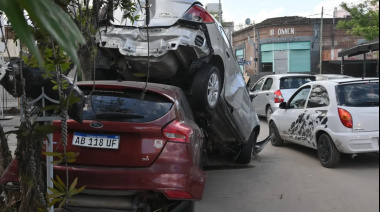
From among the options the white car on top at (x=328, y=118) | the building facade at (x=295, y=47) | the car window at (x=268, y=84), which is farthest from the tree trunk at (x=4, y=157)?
the building facade at (x=295, y=47)

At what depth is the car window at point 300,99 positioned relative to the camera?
691 cm

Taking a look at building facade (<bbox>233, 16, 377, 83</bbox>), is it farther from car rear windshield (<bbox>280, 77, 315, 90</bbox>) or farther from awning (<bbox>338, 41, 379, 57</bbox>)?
awning (<bbox>338, 41, 379, 57</bbox>)

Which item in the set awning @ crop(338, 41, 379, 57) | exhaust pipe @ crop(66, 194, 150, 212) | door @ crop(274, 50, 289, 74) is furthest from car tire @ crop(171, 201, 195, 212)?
door @ crop(274, 50, 289, 74)

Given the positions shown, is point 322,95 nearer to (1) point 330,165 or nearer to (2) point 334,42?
(1) point 330,165

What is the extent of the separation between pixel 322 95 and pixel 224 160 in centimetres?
216

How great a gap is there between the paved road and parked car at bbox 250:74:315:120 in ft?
14.7

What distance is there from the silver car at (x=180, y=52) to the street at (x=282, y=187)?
933 mm

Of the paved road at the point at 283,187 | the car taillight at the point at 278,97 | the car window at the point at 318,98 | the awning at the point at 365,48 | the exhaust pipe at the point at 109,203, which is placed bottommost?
the paved road at the point at 283,187

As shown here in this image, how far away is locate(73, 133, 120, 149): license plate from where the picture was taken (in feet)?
10.5

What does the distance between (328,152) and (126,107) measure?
3752 millimetres

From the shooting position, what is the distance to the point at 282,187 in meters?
5.08

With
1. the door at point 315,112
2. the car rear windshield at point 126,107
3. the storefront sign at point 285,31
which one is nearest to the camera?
the car rear windshield at point 126,107

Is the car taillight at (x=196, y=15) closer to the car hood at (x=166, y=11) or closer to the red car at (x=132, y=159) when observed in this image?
the car hood at (x=166, y=11)

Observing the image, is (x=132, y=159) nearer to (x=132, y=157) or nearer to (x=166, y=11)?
(x=132, y=157)
